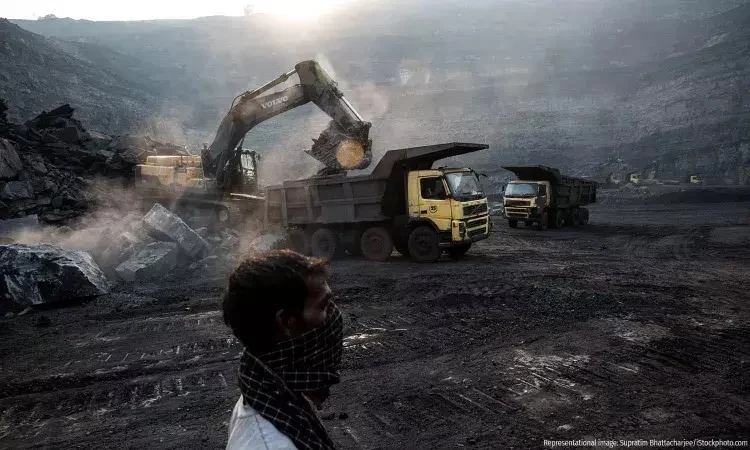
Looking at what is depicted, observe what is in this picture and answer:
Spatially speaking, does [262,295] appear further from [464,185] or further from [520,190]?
[520,190]

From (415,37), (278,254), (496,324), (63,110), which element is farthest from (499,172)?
(415,37)

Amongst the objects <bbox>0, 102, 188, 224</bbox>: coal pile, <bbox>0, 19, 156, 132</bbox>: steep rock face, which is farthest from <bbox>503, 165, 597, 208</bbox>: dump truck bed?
<bbox>0, 19, 156, 132</bbox>: steep rock face

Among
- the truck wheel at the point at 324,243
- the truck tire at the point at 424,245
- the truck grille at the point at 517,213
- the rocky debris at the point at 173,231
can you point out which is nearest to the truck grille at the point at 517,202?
the truck grille at the point at 517,213

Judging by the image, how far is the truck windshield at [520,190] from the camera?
19266mm

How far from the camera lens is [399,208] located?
12.7 metres

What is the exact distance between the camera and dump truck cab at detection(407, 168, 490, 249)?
11844mm

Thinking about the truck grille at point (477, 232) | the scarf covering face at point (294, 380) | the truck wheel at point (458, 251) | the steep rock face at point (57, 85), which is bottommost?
the truck wheel at point (458, 251)

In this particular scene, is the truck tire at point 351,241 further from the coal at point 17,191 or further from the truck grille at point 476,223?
the coal at point 17,191

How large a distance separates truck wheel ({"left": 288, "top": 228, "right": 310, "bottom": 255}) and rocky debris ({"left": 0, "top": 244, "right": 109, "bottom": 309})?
5.22 meters

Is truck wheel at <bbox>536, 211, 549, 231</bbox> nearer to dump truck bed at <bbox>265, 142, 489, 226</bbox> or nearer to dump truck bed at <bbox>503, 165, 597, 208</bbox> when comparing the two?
dump truck bed at <bbox>503, 165, 597, 208</bbox>

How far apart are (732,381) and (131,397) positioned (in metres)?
6.02

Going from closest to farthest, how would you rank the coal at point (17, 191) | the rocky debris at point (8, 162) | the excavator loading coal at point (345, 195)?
1. the excavator loading coal at point (345, 195)
2. the coal at point (17, 191)
3. the rocky debris at point (8, 162)

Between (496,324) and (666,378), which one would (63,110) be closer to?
(496,324)

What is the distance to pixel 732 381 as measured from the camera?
16.3 feet
